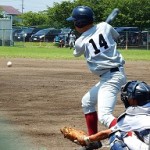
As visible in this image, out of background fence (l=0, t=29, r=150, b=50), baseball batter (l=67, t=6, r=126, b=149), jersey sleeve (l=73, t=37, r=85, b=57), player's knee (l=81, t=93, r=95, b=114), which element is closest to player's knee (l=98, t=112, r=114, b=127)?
baseball batter (l=67, t=6, r=126, b=149)

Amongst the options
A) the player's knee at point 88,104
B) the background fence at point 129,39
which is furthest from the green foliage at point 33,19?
the player's knee at point 88,104

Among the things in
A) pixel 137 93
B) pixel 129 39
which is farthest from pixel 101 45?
pixel 129 39

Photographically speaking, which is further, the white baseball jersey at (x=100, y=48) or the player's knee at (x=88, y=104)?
the player's knee at (x=88, y=104)

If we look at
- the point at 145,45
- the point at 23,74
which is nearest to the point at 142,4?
the point at 145,45

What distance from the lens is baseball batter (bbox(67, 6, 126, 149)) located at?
7.45m

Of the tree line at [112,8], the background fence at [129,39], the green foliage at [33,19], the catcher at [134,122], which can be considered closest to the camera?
the catcher at [134,122]

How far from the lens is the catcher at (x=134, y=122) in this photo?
215 inches

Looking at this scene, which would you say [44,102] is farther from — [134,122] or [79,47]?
[134,122]

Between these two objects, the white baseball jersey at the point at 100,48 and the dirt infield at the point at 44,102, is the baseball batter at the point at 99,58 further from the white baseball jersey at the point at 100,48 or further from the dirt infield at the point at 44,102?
the dirt infield at the point at 44,102

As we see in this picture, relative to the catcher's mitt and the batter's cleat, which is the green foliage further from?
the catcher's mitt

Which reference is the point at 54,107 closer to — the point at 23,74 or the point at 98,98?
the point at 98,98

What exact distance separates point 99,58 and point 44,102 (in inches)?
196

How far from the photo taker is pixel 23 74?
19.3 metres

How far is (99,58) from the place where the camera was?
752 cm
